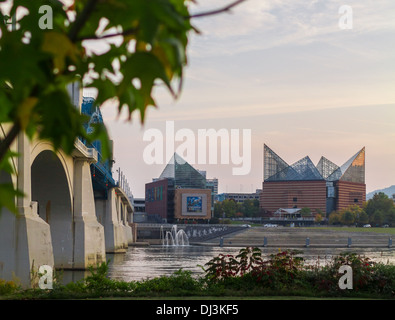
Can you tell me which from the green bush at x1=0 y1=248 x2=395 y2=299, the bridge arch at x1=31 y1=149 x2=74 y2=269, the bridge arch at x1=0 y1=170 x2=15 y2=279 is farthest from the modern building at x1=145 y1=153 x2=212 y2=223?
the green bush at x1=0 y1=248 x2=395 y2=299

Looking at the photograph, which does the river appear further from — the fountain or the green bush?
the fountain

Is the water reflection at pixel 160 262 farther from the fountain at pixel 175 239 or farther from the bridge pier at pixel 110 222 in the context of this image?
the fountain at pixel 175 239

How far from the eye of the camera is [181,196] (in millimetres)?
162000

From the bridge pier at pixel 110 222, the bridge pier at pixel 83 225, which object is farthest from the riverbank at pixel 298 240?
the bridge pier at pixel 83 225

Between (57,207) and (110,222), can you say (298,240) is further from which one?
(57,207)

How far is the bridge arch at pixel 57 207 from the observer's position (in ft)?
128

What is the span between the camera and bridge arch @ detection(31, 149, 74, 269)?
→ 3897cm

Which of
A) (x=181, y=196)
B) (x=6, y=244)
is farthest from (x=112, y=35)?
(x=181, y=196)

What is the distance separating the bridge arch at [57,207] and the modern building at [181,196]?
12106 cm

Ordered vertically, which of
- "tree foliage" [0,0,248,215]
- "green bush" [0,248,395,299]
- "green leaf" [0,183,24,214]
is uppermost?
"tree foliage" [0,0,248,215]

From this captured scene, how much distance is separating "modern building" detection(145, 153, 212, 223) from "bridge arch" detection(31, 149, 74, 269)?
12106 cm

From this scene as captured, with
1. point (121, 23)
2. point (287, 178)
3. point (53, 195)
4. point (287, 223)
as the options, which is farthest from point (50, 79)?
point (287, 178)
